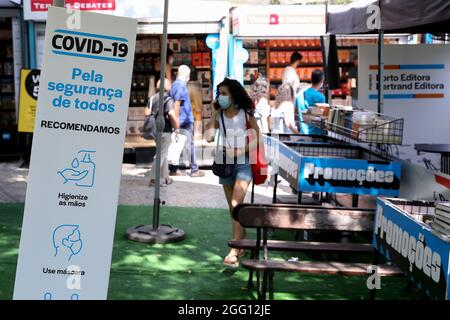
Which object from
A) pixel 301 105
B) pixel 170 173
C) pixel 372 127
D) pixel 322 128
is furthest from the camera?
pixel 170 173

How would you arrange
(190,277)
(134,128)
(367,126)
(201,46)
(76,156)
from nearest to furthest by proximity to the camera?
1. (76,156)
2. (190,277)
3. (367,126)
4. (134,128)
5. (201,46)

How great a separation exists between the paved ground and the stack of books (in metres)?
6.38

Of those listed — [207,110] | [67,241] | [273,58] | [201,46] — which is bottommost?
[67,241]

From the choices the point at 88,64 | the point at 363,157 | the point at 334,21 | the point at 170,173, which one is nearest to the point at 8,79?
the point at 170,173

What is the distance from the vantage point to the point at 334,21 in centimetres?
1021

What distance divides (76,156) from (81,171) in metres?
0.08

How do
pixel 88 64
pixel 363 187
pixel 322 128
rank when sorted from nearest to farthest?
pixel 88 64, pixel 363 187, pixel 322 128

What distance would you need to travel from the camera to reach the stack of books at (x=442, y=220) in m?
3.68

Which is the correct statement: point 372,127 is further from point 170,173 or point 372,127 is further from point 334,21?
point 170,173

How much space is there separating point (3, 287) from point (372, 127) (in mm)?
3881

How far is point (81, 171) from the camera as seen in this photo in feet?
12.3

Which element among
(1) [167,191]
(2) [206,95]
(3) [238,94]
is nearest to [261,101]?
(1) [167,191]

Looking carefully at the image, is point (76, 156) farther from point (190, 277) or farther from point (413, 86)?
point (413, 86)

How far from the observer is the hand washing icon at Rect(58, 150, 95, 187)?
3.74 meters
